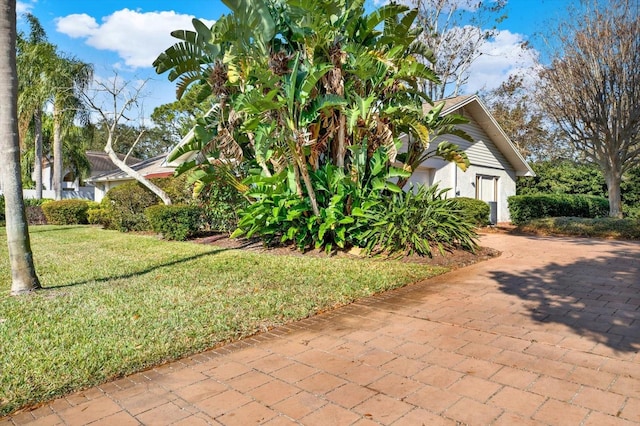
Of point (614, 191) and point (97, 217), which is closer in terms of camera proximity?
point (614, 191)

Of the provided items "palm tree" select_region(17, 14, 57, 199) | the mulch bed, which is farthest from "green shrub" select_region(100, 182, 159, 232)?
"palm tree" select_region(17, 14, 57, 199)

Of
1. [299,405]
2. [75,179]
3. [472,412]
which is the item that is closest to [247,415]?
[299,405]

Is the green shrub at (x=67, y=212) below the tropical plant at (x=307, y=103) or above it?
below

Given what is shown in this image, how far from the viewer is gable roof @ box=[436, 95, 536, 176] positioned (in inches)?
585

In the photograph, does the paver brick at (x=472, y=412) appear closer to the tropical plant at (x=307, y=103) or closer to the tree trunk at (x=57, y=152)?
the tropical plant at (x=307, y=103)

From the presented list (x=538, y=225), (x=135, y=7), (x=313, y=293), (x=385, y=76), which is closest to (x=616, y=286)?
(x=313, y=293)

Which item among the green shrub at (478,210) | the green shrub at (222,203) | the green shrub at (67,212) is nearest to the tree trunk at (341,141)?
the green shrub at (222,203)

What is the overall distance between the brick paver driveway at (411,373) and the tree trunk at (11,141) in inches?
129

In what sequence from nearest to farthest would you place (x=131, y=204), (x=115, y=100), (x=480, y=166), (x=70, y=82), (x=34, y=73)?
(x=131, y=204), (x=115, y=100), (x=480, y=166), (x=70, y=82), (x=34, y=73)

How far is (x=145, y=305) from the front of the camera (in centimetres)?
489

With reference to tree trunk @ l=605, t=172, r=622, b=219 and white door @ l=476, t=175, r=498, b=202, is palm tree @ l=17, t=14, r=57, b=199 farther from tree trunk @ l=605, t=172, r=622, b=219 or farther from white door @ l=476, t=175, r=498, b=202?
tree trunk @ l=605, t=172, r=622, b=219

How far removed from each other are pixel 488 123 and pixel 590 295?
1254cm

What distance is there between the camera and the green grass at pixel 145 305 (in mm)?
3273

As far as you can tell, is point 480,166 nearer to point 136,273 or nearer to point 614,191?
point 614,191
